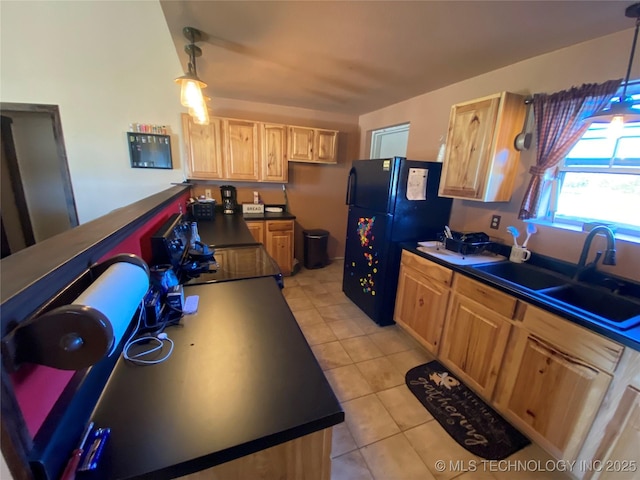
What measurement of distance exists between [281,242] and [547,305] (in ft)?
9.63

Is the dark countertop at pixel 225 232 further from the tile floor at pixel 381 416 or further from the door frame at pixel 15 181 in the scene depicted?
the door frame at pixel 15 181

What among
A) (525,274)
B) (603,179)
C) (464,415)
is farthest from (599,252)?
(464,415)

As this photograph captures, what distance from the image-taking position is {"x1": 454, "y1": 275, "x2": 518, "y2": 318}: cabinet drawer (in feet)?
5.16

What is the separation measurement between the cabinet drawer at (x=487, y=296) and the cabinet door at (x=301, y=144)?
2668mm

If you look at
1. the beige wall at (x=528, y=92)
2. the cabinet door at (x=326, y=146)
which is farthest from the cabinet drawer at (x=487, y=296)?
the cabinet door at (x=326, y=146)

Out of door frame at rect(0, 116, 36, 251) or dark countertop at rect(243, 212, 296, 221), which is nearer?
door frame at rect(0, 116, 36, 251)

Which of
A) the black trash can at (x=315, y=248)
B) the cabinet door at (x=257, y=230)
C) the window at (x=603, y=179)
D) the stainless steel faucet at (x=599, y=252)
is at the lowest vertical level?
the black trash can at (x=315, y=248)

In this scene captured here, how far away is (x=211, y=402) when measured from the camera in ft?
2.43

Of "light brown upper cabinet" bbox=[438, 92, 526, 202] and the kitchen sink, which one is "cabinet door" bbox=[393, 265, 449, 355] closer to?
the kitchen sink

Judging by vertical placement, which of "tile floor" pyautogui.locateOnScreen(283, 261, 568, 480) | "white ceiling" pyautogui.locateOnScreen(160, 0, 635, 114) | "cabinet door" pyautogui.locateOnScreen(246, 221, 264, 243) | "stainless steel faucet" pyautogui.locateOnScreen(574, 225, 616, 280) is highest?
"white ceiling" pyautogui.locateOnScreen(160, 0, 635, 114)

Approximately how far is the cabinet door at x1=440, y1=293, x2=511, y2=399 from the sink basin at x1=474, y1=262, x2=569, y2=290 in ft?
0.99

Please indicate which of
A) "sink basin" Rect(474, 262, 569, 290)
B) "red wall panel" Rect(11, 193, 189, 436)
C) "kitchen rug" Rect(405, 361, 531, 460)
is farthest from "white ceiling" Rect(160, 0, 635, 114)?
"kitchen rug" Rect(405, 361, 531, 460)

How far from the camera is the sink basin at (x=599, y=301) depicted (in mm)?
1412

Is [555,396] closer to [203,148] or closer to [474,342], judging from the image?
[474,342]
